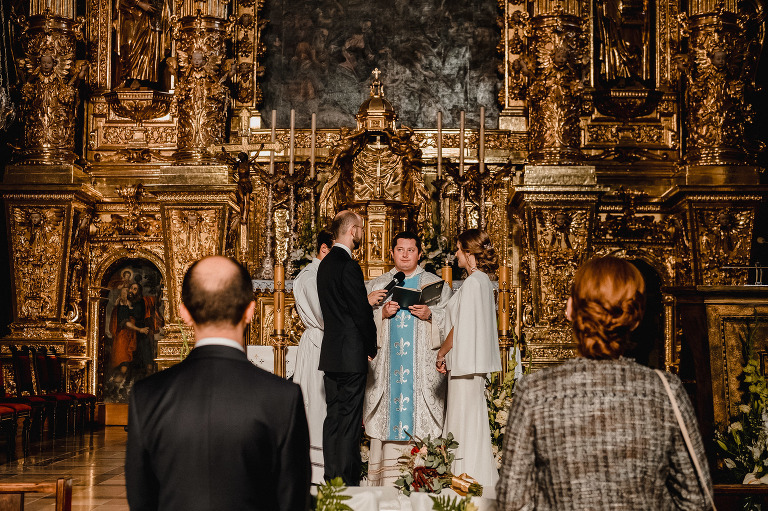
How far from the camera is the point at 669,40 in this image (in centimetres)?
1150

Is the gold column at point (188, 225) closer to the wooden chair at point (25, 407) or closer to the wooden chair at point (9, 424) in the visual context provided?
the wooden chair at point (25, 407)

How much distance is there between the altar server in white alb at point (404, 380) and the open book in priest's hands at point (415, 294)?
0.30m

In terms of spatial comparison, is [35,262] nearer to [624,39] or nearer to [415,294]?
[415,294]

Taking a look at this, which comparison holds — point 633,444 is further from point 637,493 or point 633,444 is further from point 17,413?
point 17,413

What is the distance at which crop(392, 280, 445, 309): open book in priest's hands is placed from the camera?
6.94m

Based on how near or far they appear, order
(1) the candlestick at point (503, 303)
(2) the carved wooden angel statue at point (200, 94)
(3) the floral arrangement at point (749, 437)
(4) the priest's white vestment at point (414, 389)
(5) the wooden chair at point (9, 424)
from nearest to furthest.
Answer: (3) the floral arrangement at point (749, 437) < (1) the candlestick at point (503, 303) < (4) the priest's white vestment at point (414, 389) < (5) the wooden chair at point (9, 424) < (2) the carved wooden angel statue at point (200, 94)

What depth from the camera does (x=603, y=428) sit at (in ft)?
8.13

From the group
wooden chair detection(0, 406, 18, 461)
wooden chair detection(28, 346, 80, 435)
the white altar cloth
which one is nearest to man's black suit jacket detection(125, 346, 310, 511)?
the white altar cloth

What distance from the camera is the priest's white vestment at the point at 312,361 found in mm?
7250

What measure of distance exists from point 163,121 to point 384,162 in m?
3.23

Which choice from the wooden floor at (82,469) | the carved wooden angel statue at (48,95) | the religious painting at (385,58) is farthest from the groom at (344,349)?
the carved wooden angel statue at (48,95)

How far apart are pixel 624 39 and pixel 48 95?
24.3ft

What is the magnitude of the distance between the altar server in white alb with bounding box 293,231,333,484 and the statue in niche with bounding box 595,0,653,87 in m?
5.84

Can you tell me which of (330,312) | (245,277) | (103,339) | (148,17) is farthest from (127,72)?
(245,277)
